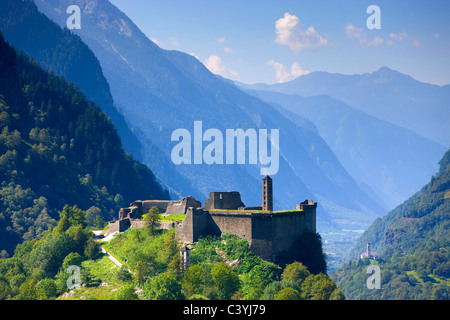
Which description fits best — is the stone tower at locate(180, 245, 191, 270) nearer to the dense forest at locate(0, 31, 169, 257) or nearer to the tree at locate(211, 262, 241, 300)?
the tree at locate(211, 262, 241, 300)

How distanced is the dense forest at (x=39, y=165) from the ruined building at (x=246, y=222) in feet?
204

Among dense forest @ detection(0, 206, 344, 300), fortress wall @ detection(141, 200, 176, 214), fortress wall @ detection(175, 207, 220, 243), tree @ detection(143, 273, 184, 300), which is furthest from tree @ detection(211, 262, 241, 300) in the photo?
fortress wall @ detection(141, 200, 176, 214)

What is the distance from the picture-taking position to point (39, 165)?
173000mm

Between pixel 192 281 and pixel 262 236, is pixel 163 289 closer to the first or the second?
pixel 192 281

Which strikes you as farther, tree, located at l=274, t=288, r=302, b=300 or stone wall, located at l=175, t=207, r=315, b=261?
stone wall, located at l=175, t=207, r=315, b=261

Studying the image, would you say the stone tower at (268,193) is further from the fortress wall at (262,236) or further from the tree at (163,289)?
the tree at (163,289)

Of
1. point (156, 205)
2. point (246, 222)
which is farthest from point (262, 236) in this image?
point (156, 205)

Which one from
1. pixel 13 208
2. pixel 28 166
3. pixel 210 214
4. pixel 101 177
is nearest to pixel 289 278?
pixel 210 214

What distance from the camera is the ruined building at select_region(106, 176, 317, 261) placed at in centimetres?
8256

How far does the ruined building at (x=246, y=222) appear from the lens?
82562mm

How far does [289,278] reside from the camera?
78000 millimetres

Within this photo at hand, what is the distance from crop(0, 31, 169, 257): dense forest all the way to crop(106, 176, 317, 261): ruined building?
62.1 meters
